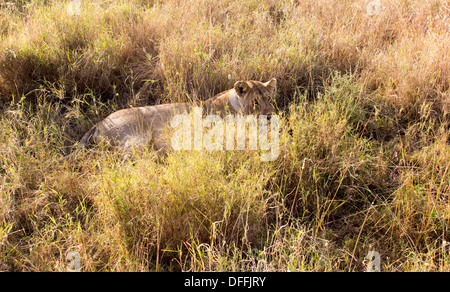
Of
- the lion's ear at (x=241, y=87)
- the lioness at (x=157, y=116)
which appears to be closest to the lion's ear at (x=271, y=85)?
the lioness at (x=157, y=116)

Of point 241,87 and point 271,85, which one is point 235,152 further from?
point 271,85

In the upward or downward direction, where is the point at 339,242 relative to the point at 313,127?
downward

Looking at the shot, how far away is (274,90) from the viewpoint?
4.33m

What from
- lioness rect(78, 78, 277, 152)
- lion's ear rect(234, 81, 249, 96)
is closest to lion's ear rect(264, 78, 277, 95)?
lioness rect(78, 78, 277, 152)

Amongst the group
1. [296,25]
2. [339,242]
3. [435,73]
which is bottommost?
[339,242]

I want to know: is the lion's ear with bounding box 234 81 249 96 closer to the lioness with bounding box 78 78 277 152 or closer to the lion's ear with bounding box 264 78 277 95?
the lioness with bounding box 78 78 277 152

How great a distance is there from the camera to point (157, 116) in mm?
4047

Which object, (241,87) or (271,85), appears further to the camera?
(271,85)

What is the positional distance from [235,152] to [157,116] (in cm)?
112

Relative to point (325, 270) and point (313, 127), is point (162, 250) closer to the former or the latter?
A: point (325, 270)

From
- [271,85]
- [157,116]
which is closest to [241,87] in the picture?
[271,85]

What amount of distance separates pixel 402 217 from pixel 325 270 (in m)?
0.96

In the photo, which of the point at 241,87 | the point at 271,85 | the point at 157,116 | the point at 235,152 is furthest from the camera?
the point at 271,85
